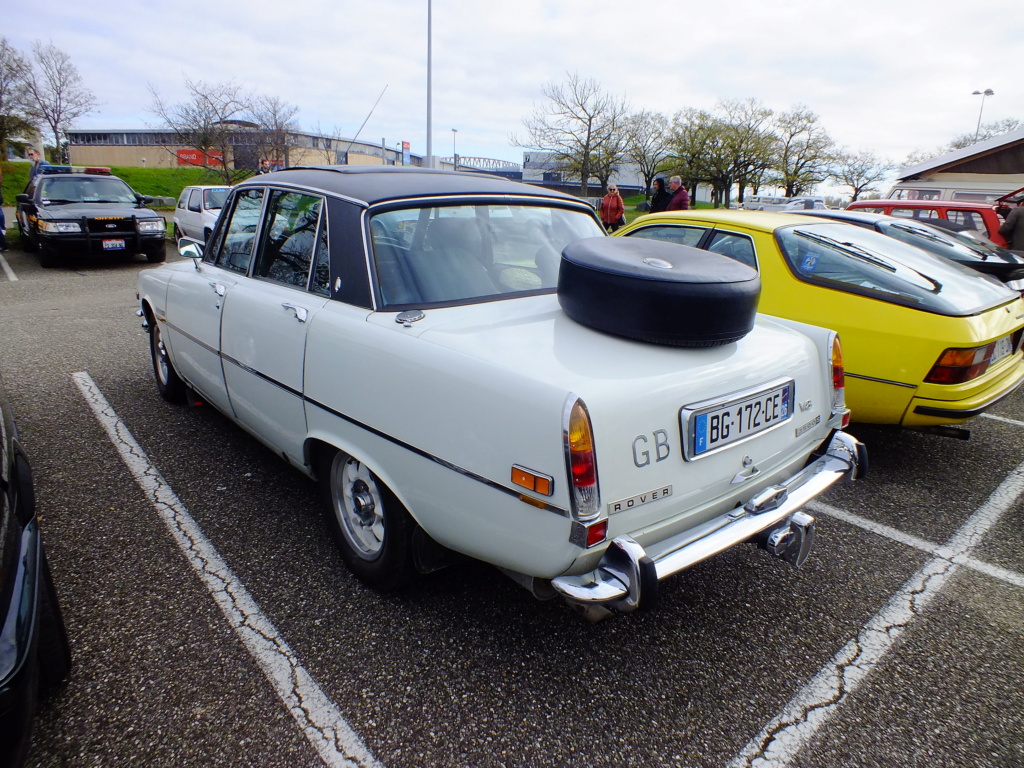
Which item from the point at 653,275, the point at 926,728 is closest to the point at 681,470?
the point at 653,275

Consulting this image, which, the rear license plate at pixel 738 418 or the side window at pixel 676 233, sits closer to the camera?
the rear license plate at pixel 738 418

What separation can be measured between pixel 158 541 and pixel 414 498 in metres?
1.61

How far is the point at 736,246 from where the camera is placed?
4395mm

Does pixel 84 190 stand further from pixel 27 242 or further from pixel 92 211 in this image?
pixel 27 242

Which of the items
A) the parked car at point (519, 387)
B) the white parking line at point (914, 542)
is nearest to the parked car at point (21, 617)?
the parked car at point (519, 387)

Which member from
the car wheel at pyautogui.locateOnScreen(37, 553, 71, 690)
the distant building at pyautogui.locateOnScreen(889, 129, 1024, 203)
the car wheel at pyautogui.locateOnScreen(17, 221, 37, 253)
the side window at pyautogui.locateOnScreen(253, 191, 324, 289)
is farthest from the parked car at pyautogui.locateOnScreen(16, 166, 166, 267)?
the distant building at pyautogui.locateOnScreen(889, 129, 1024, 203)

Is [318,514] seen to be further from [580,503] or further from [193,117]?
[193,117]

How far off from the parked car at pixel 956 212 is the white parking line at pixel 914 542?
23.7 ft

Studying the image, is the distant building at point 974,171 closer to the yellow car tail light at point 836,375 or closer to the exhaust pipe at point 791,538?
the yellow car tail light at point 836,375

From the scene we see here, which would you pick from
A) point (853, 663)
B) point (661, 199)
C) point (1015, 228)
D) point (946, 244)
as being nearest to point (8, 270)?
point (661, 199)

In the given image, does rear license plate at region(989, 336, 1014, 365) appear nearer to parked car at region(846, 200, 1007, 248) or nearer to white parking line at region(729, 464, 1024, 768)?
white parking line at region(729, 464, 1024, 768)

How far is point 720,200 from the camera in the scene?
50719 millimetres

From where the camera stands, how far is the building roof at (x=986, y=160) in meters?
22.6

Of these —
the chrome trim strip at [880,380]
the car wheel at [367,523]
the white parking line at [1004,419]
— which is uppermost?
the chrome trim strip at [880,380]
